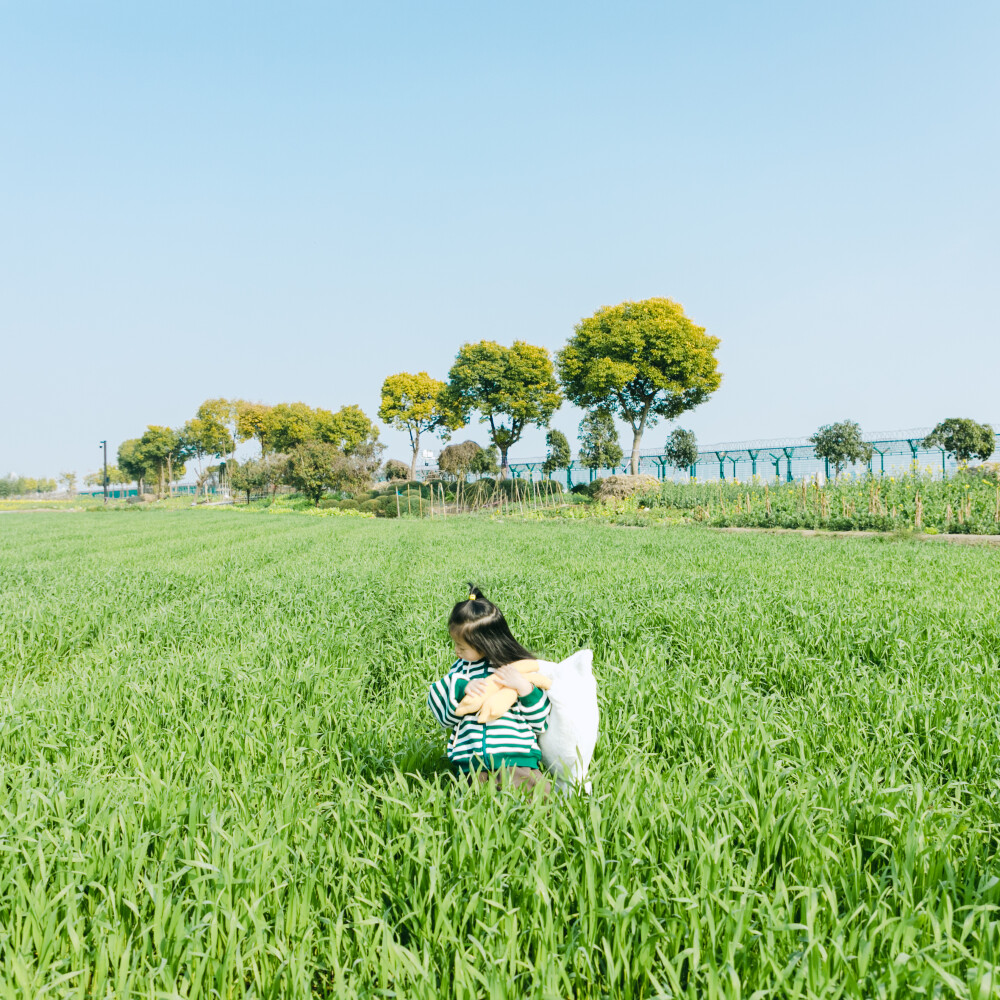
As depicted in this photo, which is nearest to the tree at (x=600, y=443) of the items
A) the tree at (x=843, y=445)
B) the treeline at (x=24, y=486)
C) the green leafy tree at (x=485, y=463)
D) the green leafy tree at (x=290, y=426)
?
the green leafy tree at (x=485, y=463)

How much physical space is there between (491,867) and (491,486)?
119ft

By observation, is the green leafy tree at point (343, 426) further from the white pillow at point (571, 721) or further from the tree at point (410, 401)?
the white pillow at point (571, 721)

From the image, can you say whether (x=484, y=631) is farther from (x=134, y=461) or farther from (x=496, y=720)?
(x=134, y=461)

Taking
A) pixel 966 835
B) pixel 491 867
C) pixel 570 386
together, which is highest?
pixel 570 386

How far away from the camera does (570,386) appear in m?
38.8

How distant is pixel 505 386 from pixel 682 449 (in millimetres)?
13892

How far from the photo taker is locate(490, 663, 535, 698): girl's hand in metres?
2.01

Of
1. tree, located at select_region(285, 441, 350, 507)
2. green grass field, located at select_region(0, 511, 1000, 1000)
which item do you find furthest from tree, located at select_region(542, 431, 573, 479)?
green grass field, located at select_region(0, 511, 1000, 1000)

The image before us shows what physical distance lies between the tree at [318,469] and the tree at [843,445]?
2972 centimetres

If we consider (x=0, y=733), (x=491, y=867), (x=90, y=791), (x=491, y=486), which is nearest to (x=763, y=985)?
(x=491, y=867)

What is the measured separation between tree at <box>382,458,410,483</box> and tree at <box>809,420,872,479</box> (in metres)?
32.9

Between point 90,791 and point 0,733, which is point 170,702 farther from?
point 90,791

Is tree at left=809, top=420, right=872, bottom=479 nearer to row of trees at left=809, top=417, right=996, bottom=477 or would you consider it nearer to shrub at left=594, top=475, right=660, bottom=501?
row of trees at left=809, top=417, right=996, bottom=477

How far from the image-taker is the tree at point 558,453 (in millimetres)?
44375
